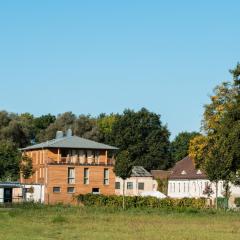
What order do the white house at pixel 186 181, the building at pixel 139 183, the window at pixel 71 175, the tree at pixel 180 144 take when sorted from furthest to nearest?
the tree at pixel 180 144 → the building at pixel 139 183 → the white house at pixel 186 181 → the window at pixel 71 175

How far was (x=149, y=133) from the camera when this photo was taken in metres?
141

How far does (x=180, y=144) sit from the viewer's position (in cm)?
15125

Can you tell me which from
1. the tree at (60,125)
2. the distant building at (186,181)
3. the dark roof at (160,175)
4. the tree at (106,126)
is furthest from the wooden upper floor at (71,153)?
the tree at (106,126)

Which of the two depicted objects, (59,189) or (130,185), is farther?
(130,185)

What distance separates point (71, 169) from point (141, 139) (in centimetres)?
4520

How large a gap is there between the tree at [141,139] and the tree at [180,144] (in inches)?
260

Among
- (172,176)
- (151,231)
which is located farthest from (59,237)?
(172,176)

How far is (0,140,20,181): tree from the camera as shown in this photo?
328ft

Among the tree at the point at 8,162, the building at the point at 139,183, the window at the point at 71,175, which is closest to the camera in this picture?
the window at the point at 71,175

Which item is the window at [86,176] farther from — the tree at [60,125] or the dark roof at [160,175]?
the tree at [60,125]

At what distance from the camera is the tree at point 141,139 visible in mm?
137750

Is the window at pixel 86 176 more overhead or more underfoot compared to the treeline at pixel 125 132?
more underfoot

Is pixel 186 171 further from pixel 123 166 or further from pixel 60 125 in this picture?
pixel 123 166

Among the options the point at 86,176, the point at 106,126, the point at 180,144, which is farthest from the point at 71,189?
the point at 180,144
